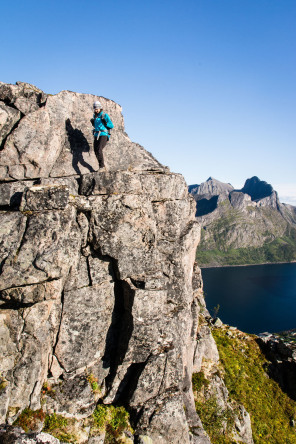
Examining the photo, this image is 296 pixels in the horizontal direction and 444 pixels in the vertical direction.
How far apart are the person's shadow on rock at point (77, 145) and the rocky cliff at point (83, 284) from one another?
0.07 m

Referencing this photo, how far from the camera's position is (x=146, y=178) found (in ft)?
56.2

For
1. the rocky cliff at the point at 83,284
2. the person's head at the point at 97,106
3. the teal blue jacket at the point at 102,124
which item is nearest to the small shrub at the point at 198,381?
the rocky cliff at the point at 83,284

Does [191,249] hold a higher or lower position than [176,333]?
higher

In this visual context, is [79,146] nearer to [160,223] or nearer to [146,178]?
[146,178]

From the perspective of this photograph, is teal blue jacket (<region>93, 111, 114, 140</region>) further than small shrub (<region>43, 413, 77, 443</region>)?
Yes

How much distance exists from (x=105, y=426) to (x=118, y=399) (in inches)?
58.7

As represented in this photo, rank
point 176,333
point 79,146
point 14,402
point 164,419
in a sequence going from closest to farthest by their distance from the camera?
point 14,402 < point 164,419 < point 176,333 < point 79,146

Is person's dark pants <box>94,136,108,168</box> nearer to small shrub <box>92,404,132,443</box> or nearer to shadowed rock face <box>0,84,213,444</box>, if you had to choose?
shadowed rock face <box>0,84,213,444</box>

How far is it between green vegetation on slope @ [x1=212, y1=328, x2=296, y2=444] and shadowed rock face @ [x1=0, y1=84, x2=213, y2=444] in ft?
33.3

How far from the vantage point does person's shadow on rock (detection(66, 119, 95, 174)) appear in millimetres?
18531

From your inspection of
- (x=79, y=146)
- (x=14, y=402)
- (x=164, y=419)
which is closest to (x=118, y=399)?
(x=164, y=419)

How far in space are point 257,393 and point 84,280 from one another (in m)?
22.6

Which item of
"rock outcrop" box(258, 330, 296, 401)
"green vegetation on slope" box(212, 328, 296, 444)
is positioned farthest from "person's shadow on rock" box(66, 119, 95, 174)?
"rock outcrop" box(258, 330, 296, 401)

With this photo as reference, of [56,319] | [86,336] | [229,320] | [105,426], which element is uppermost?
[56,319]
